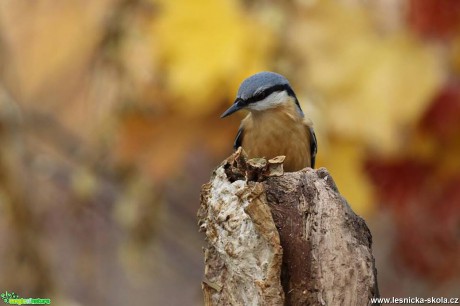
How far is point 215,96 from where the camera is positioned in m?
3.56

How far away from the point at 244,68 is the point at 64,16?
866mm

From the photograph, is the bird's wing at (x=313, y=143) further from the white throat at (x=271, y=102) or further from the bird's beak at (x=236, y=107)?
the bird's beak at (x=236, y=107)

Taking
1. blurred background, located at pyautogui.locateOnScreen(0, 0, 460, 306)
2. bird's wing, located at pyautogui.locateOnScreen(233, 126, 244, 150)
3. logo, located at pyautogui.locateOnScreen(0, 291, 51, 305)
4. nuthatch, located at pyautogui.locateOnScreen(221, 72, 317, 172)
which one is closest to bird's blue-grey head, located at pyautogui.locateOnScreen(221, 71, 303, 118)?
nuthatch, located at pyautogui.locateOnScreen(221, 72, 317, 172)

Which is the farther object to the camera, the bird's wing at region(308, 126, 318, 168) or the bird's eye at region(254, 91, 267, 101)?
the bird's wing at region(308, 126, 318, 168)

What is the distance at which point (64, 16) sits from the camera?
3.73m

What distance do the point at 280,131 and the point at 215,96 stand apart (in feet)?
1.01

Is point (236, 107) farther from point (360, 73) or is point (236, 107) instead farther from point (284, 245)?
point (284, 245)

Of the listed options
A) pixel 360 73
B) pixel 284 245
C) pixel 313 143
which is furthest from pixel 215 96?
pixel 284 245

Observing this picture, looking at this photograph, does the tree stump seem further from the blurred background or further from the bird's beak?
the blurred background

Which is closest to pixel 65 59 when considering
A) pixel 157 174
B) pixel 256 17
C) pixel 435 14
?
pixel 157 174

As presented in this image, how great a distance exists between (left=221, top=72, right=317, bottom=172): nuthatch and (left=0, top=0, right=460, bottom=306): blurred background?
0.08 meters

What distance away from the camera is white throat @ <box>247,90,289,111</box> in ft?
11.3

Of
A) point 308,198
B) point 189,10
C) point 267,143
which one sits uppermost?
point 189,10

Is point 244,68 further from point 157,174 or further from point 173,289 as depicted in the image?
point 173,289
